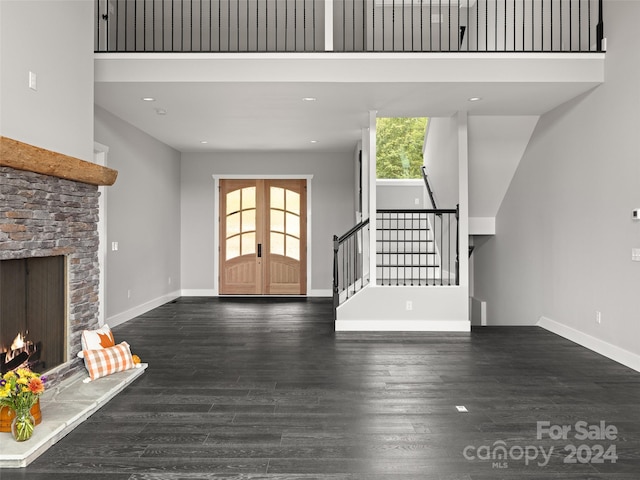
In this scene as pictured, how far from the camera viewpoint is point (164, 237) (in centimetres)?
881

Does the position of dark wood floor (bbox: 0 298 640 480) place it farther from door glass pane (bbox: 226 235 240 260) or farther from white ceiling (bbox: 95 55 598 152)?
door glass pane (bbox: 226 235 240 260)

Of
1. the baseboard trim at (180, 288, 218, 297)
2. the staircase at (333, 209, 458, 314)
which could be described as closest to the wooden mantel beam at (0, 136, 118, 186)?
the staircase at (333, 209, 458, 314)

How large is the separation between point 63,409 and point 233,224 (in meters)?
6.63

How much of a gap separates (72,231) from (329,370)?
8.46 ft

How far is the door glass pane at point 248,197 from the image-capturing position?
32.5 feet

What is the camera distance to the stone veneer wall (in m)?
3.44

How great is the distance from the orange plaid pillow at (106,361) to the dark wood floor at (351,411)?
0.27 m

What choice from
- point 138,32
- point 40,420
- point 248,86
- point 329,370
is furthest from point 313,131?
point 40,420

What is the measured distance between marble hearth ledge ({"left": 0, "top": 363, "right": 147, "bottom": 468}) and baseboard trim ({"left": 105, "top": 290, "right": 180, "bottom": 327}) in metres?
2.28

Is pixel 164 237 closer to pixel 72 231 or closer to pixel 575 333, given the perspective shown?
pixel 72 231

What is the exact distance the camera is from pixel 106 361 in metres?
4.29

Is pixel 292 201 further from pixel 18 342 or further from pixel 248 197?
pixel 18 342

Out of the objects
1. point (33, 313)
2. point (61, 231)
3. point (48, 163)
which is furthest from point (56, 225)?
point (33, 313)

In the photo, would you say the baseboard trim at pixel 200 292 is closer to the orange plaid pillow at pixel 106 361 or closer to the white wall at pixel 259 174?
the white wall at pixel 259 174
